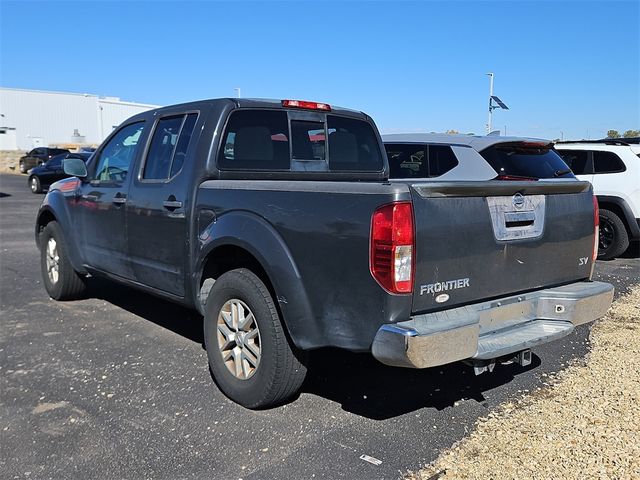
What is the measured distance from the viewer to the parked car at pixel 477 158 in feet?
23.8

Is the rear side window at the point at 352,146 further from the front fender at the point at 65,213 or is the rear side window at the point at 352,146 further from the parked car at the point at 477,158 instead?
the front fender at the point at 65,213

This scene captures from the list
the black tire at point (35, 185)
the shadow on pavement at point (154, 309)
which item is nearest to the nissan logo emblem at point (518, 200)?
the shadow on pavement at point (154, 309)

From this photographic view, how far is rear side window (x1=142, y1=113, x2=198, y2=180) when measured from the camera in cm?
439

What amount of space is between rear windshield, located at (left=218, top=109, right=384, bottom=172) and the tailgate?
1.72 meters

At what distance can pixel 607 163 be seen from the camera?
31.7 feet

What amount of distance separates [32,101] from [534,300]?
7442 centimetres

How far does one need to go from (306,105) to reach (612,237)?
7015mm

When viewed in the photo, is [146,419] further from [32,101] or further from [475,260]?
[32,101]

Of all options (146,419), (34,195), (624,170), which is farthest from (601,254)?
(34,195)

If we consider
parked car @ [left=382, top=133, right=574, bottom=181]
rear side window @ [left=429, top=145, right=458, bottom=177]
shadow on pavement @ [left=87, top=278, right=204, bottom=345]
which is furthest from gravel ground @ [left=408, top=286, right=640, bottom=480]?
rear side window @ [left=429, top=145, right=458, bottom=177]

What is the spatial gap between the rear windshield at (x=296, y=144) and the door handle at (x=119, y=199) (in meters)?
1.19

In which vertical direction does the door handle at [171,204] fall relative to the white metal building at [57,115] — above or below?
below

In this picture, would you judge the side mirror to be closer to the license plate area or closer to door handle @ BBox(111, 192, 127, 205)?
door handle @ BBox(111, 192, 127, 205)

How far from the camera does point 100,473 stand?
9.75 feet
